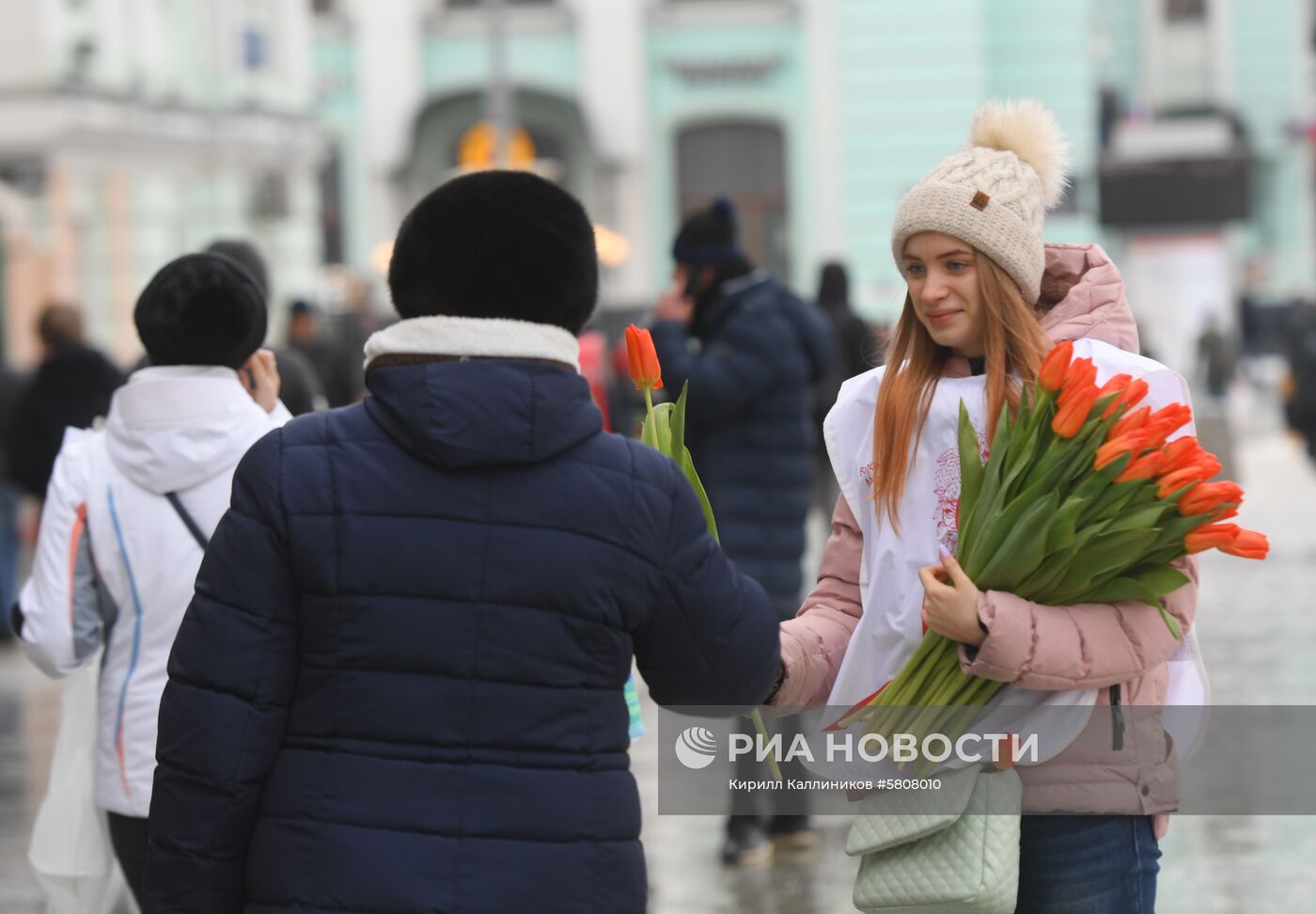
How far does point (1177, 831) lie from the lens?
24.0 ft

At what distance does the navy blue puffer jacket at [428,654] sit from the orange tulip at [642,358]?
0.46 m

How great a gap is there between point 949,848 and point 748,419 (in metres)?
3.95

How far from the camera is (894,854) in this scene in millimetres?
3299

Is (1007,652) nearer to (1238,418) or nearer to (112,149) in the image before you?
(112,149)

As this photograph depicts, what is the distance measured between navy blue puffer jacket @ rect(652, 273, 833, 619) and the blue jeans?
3732 mm

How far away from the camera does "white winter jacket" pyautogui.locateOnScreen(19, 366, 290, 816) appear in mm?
4410

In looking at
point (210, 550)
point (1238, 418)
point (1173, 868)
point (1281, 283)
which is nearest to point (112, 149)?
point (1238, 418)

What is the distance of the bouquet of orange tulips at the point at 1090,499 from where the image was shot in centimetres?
317

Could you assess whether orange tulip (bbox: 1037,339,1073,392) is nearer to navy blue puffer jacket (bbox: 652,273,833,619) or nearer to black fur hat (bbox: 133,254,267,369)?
black fur hat (bbox: 133,254,267,369)

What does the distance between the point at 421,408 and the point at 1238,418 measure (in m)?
26.8

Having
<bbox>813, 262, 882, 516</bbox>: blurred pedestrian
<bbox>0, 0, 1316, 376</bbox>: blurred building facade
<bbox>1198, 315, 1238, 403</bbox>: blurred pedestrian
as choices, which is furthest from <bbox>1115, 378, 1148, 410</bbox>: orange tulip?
<bbox>1198, 315, 1238, 403</bbox>: blurred pedestrian

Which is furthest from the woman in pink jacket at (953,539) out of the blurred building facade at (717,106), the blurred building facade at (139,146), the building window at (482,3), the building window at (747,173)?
the building window at (482,3)

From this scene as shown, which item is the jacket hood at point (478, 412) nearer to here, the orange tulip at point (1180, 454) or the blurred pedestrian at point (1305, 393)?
the orange tulip at point (1180, 454)

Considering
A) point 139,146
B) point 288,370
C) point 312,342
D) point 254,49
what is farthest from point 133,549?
point 254,49
